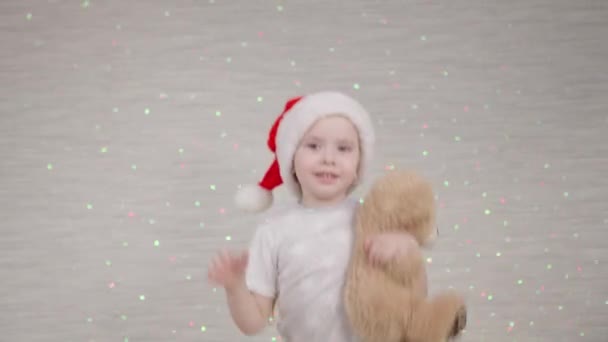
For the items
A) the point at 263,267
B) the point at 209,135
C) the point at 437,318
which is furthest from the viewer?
the point at 209,135

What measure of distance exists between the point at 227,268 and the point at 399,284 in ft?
0.68

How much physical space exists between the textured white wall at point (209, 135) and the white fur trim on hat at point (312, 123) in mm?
359

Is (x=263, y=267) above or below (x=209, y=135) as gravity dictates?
below

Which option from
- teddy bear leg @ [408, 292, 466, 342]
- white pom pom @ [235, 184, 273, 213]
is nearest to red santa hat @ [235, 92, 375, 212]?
white pom pom @ [235, 184, 273, 213]

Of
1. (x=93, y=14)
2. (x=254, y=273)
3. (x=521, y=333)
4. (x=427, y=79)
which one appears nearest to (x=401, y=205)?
(x=254, y=273)

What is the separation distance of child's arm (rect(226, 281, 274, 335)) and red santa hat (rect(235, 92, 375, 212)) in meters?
0.12

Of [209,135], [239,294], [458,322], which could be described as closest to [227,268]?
[239,294]

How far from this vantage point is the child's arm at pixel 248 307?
2.54ft

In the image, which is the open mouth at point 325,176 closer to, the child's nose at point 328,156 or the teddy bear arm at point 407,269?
the child's nose at point 328,156

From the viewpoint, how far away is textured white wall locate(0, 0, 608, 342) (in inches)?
45.6

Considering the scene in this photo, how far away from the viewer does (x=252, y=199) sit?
838 mm

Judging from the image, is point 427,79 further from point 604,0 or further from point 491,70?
point 604,0

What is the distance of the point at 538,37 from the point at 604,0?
0.16 meters

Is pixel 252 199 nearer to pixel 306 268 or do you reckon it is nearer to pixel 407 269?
pixel 306 268
